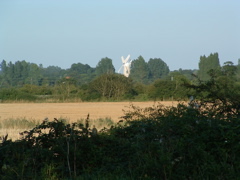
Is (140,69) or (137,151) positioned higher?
A: (140,69)

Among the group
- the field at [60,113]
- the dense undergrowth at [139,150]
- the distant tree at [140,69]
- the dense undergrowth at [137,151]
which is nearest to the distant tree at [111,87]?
the field at [60,113]

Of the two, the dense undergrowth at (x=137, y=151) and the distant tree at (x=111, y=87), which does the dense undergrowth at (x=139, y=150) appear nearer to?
the dense undergrowth at (x=137, y=151)

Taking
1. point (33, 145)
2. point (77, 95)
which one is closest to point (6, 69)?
point (77, 95)

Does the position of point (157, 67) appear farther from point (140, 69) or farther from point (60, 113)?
point (60, 113)

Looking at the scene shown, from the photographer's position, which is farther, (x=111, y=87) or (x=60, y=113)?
(x=111, y=87)

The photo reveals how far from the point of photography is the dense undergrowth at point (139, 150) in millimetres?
6398

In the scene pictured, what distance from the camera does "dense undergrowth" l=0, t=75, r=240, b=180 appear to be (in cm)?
640

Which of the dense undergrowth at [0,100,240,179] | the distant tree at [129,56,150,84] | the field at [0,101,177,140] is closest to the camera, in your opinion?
the dense undergrowth at [0,100,240,179]

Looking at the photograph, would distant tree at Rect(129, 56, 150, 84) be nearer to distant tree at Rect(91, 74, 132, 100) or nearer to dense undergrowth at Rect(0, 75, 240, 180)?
distant tree at Rect(91, 74, 132, 100)

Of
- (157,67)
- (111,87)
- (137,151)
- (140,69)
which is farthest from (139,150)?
(157,67)

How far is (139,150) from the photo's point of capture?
6.96 metres

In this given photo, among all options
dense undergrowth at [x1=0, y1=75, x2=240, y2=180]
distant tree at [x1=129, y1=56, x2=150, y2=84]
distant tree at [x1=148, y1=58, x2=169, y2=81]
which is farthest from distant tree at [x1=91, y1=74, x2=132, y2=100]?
distant tree at [x1=148, y1=58, x2=169, y2=81]

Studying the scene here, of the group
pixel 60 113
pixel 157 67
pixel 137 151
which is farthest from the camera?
pixel 157 67

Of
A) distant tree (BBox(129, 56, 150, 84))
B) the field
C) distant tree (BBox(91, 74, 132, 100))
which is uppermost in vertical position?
distant tree (BBox(129, 56, 150, 84))
